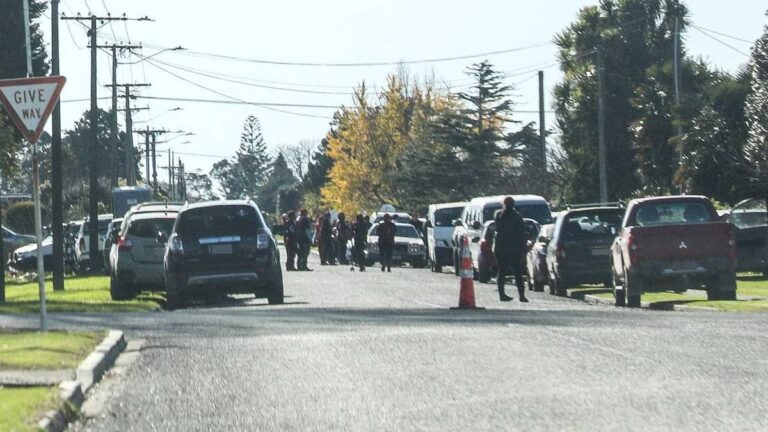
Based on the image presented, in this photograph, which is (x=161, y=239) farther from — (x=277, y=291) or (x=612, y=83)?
(x=612, y=83)

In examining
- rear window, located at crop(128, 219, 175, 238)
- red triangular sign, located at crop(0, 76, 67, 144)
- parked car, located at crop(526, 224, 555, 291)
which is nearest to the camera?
red triangular sign, located at crop(0, 76, 67, 144)

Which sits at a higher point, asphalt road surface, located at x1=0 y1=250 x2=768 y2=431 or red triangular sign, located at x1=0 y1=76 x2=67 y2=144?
red triangular sign, located at x1=0 y1=76 x2=67 y2=144

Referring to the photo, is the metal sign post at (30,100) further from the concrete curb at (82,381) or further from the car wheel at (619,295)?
the car wheel at (619,295)

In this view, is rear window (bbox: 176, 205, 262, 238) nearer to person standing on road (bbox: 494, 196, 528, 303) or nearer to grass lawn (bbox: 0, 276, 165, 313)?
grass lawn (bbox: 0, 276, 165, 313)

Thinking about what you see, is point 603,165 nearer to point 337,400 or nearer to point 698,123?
point 698,123

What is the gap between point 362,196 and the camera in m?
98.1

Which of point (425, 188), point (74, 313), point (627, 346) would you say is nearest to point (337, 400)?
point (627, 346)

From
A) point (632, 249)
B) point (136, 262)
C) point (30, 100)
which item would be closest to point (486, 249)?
point (136, 262)

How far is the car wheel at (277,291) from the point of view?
89.1 ft

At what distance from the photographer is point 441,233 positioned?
163 ft

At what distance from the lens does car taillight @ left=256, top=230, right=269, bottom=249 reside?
26953 millimetres

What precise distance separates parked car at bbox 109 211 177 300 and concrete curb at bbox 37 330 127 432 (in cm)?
1226

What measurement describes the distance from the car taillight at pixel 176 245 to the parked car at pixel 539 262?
849 centimetres

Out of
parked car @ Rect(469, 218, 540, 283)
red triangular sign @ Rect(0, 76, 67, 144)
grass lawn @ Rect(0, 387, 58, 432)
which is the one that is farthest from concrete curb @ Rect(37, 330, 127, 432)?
parked car @ Rect(469, 218, 540, 283)
